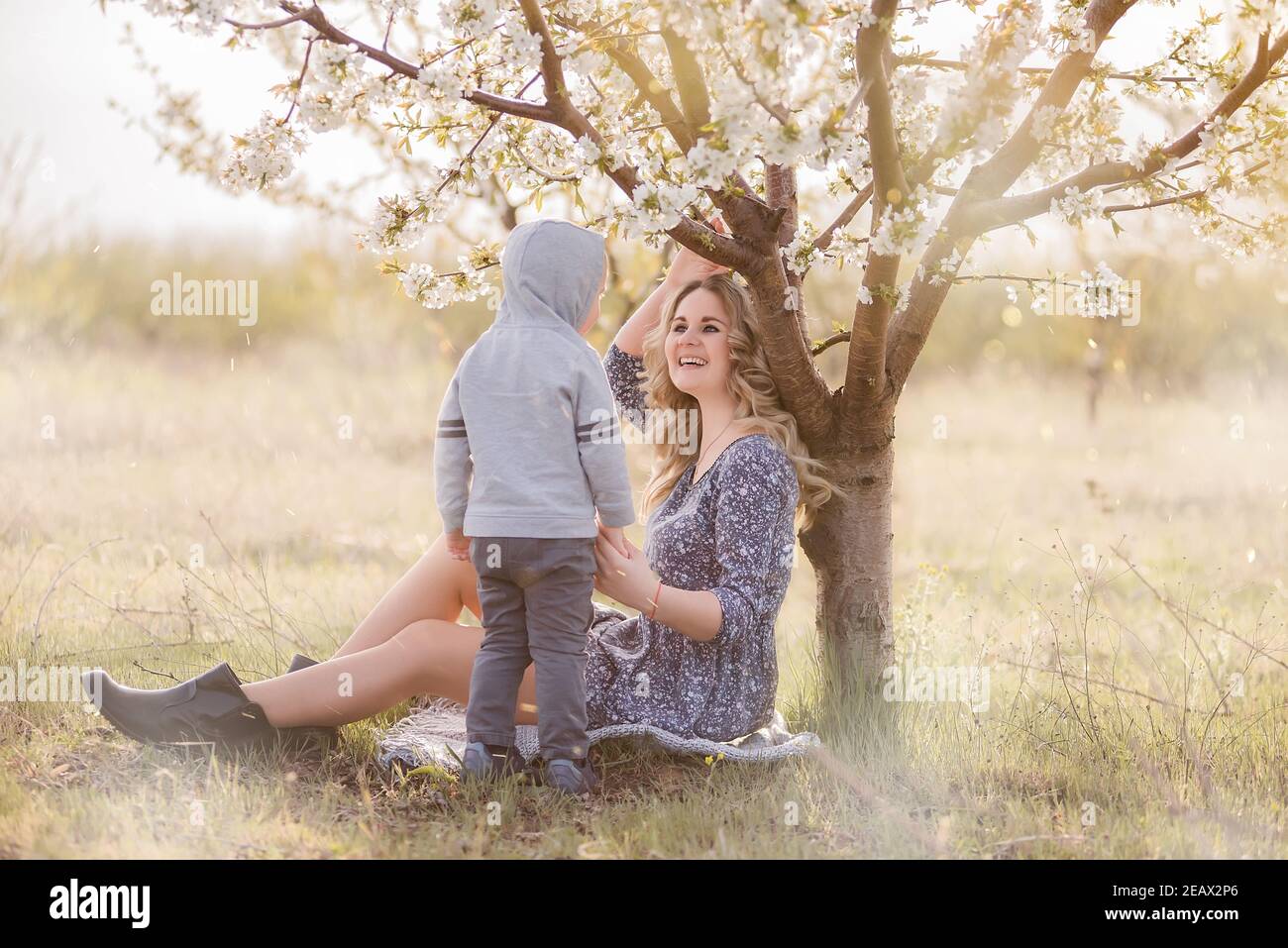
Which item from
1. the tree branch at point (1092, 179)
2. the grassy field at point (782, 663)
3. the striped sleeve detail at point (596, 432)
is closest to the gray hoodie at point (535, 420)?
the striped sleeve detail at point (596, 432)

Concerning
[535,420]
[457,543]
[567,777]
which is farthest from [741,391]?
[567,777]

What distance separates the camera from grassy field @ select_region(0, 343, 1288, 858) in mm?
3201

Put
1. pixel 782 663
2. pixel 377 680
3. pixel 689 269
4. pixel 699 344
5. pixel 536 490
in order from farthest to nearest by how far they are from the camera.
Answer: pixel 782 663 → pixel 689 269 → pixel 699 344 → pixel 377 680 → pixel 536 490

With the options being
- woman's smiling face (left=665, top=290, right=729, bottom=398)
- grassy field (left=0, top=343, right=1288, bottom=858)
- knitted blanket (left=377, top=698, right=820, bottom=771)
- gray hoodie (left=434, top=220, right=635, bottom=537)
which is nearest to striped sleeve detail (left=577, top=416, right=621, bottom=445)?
gray hoodie (left=434, top=220, right=635, bottom=537)

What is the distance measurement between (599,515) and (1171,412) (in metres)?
11.7

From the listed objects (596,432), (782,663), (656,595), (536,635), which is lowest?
(782,663)

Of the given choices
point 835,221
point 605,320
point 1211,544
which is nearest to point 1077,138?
point 835,221

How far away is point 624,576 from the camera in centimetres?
338

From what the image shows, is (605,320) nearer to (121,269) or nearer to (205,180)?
(205,180)

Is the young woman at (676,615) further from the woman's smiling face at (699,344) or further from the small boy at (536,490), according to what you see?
the small boy at (536,490)

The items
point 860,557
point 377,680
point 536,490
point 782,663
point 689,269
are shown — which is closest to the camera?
point 536,490

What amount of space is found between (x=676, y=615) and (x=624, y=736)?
0.46m

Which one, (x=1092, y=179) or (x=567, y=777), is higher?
(x=1092, y=179)

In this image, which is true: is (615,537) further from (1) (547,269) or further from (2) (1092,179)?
(2) (1092,179)
